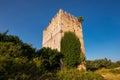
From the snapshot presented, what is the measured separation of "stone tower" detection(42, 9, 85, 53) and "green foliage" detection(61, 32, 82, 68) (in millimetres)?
938

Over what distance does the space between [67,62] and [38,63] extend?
39.5 ft

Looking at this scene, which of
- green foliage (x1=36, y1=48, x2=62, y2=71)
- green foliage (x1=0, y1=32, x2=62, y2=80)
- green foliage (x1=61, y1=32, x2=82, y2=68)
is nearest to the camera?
green foliage (x1=0, y1=32, x2=62, y2=80)

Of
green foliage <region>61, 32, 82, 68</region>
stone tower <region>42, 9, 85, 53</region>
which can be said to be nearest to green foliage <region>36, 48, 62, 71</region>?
green foliage <region>61, 32, 82, 68</region>

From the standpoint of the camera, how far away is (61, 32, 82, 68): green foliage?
2712 cm

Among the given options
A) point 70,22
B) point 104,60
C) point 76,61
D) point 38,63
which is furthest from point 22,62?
point 104,60

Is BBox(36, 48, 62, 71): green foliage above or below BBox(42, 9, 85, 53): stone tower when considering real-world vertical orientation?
below

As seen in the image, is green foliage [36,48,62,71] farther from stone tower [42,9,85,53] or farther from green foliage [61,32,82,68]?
stone tower [42,9,85,53]

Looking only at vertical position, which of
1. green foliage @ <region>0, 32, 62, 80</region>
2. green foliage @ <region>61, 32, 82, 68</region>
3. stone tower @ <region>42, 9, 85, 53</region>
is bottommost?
green foliage @ <region>0, 32, 62, 80</region>

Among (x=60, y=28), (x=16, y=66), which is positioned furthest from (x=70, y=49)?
(x=16, y=66)

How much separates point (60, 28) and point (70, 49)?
439cm

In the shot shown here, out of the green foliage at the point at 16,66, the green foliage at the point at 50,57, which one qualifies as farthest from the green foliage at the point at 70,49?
the green foliage at the point at 16,66

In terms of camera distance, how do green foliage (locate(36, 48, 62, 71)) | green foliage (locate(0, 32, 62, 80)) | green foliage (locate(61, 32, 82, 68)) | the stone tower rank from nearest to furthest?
1. green foliage (locate(0, 32, 62, 80))
2. green foliage (locate(36, 48, 62, 71))
3. green foliage (locate(61, 32, 82, 68))
4. the stone tower

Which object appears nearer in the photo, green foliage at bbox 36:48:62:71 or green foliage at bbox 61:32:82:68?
green foliage at bbox 36:48:62:71

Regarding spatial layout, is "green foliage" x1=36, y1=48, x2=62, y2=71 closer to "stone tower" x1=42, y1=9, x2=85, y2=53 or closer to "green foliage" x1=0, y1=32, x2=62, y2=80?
"stone tower" x1=42, y1=9, x2=85, y2=53
